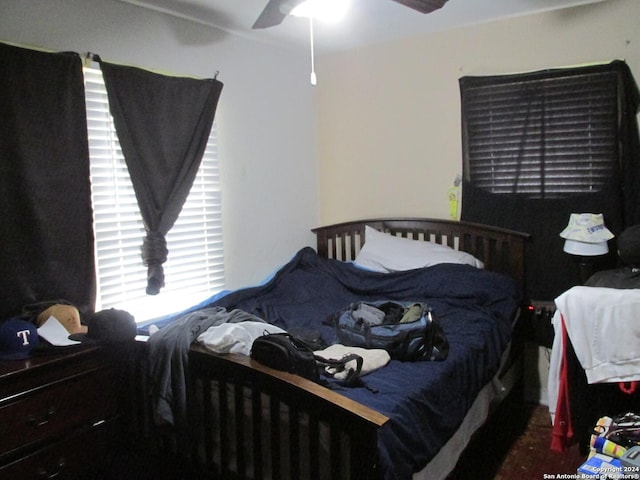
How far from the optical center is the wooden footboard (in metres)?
1.50

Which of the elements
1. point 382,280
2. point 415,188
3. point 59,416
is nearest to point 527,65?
point 415,188

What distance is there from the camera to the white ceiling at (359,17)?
2746mm

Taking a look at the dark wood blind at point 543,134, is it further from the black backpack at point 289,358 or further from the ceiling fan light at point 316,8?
the black backpack at point 289,358

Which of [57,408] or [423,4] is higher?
[423,4]

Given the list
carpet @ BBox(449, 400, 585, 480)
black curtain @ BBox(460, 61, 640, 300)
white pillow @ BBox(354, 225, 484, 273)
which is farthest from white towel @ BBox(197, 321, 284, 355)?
black curtain @ BBox(460, 61, 640, 300)

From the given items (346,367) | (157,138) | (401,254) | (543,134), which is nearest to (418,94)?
(543,134)

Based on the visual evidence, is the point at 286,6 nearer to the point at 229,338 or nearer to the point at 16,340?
the point at 229,338

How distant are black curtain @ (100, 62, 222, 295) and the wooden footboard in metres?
0.95

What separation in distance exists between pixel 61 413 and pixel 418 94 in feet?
9.43

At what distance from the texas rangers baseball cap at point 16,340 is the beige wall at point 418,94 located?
8.18 ft

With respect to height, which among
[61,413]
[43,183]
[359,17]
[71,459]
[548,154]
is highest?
[359,17]

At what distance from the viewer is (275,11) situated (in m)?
2.05

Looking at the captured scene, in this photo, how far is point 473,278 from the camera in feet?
9.62

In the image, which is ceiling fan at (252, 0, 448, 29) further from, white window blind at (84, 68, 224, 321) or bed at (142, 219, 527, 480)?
bed at (142, 219, 527, 480)
